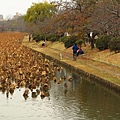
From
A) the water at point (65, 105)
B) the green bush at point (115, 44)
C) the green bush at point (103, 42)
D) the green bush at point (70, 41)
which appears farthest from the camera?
the green bush at point (70, 41)

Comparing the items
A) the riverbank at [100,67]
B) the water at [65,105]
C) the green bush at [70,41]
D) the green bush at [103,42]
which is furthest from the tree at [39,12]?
the water at [65,105]

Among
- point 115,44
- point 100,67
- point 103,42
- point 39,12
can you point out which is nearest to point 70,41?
point 103,42

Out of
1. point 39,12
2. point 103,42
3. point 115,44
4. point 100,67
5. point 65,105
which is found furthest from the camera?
point 39,12

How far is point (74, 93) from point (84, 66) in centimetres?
755

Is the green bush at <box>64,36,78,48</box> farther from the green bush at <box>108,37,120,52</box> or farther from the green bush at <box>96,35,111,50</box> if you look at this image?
the green bush at <box>108,37,120,52</box>

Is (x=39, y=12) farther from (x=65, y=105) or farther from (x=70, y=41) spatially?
(x=65, y=105)

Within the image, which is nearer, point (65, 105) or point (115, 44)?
point (65, 105)

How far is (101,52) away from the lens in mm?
31172

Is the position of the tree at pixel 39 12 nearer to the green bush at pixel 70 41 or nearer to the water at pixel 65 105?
the green bush at pixel 70 41

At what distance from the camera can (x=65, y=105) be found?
15641 mm

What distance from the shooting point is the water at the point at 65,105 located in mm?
13977

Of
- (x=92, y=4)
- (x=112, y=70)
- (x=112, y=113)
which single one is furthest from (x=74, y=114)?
(x=92, y=4)

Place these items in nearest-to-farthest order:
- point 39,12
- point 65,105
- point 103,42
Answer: point 65,105 < point 103,42 < point 39,12

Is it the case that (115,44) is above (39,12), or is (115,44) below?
below
